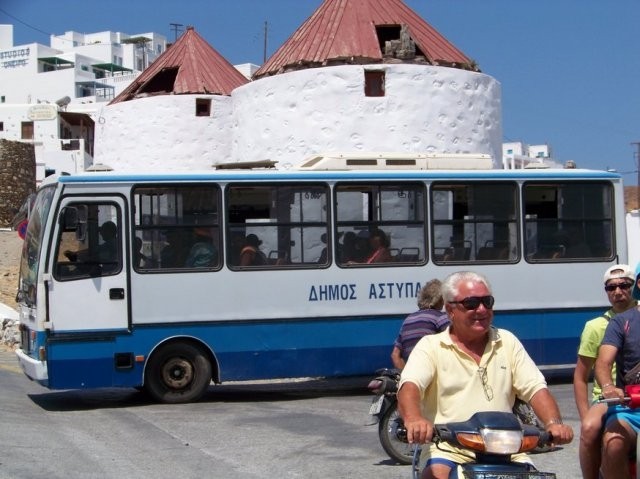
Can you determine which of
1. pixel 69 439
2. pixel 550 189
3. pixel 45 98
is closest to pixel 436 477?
pixel 69 439

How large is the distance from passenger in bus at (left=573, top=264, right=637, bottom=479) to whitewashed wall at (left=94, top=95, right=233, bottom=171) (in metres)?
22.4

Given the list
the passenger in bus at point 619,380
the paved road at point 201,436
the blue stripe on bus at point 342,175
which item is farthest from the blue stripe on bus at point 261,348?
the passenger in bus at point 619,380

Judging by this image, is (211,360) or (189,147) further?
(189,147)

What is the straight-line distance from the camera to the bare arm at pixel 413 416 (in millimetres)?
4402

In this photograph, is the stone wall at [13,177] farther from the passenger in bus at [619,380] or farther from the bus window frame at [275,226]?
the passenger in bus at [619,380]

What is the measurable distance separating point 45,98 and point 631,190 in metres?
Answer: 49.7

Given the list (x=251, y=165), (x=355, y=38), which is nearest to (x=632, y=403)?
(x=251, y=165)

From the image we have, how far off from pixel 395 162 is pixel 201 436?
508 cm

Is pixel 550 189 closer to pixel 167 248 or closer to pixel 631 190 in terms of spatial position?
pixel 167 248

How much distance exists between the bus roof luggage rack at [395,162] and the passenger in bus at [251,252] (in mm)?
1363

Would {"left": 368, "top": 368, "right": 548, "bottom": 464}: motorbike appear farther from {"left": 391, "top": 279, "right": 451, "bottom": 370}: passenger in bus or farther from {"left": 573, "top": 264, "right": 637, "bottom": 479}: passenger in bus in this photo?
{"left": 573, "top": 264, "right": 637, "bottom": 479}: passenger in bus

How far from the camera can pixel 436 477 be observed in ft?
14.8

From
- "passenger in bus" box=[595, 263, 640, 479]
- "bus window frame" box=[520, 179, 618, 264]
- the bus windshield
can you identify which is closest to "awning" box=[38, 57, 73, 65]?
the bus windshield

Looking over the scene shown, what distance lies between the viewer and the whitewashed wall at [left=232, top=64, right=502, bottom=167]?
24.0 meters
